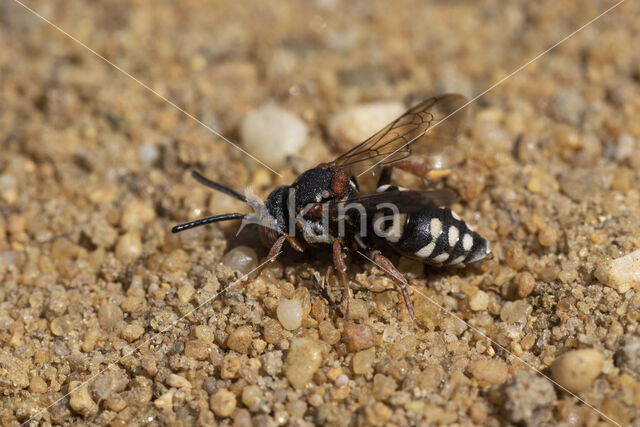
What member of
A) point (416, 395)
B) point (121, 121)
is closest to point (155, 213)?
point (121, 121)

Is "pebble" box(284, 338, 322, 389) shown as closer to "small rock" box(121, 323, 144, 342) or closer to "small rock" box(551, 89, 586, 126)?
"small rock" box(121, 323, 144, 342)

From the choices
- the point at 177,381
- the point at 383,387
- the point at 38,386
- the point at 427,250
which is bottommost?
the point at 38,386

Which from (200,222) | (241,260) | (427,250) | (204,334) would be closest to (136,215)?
(200,222)

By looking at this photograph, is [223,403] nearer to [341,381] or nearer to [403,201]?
[341,381]

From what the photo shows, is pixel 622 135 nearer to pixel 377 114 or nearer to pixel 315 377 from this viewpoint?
pixel 377 114

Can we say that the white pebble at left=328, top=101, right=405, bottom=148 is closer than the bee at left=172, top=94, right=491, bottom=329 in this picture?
No

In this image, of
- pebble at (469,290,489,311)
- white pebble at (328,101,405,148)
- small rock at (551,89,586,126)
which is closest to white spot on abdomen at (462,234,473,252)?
pebble at (469,290,489,311)

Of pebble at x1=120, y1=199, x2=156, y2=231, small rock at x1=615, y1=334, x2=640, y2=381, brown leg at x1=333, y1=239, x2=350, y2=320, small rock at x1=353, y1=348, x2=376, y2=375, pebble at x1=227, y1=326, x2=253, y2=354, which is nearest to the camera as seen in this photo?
small rock at x1=615, y1=334, x2=640, y2=381
